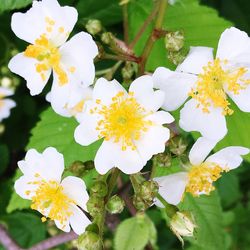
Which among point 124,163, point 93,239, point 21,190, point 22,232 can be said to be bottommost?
point 22,232

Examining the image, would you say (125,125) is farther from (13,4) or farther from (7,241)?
(7,241)

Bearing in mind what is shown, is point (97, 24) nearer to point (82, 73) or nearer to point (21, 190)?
point (82, 73)

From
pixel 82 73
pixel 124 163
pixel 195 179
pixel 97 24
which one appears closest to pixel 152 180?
pixel 124 163

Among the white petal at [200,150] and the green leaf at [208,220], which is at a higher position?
the white petal at [200,150]

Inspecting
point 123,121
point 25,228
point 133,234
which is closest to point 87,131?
point 123,121

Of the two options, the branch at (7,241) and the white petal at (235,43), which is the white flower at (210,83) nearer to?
the white petal at (235,43)

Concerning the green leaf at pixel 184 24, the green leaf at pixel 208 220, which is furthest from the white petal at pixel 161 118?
the green leaf at pixel 208 220
